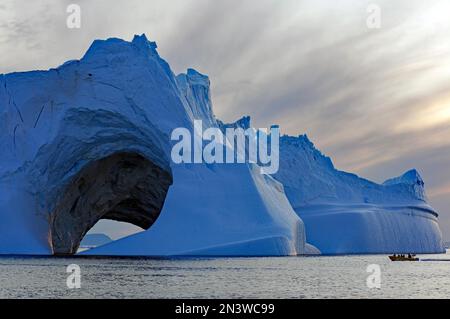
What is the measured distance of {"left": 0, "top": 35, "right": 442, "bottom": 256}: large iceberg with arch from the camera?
2866 cm

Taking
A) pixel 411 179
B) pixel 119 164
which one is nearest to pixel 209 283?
pixel 119 164

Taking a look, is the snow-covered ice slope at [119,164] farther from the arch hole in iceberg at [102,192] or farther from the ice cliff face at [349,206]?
the ice cliff face at [349,206]

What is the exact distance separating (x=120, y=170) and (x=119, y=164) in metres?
0.62

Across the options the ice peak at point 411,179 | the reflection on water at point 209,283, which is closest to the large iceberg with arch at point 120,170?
the reflection on water at point 209,283

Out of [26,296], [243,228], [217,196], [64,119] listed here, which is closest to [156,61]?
[64,119]

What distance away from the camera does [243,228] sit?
95.7ft

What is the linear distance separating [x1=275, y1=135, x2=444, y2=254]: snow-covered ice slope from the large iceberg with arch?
12839 mm

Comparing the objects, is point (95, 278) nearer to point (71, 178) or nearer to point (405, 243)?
point (71, 178)

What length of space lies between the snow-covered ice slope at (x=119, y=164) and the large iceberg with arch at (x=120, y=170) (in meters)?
0.05

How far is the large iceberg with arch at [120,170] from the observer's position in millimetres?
28656

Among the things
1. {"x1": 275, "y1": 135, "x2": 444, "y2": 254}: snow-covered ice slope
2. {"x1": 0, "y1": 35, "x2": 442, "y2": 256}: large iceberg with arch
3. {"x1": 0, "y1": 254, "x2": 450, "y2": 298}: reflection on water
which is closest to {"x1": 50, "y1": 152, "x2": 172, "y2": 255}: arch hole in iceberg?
{"x1": 0, "y1": 35, "x2": 442, "y2": 256}: large iceberg with arch

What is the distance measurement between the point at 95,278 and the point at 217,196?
447 inches

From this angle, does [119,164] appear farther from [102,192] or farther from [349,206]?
[349,206]

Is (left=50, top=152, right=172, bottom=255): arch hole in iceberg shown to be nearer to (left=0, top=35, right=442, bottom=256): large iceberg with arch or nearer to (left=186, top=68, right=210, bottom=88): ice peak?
(left=0, top=35, right=442, bottom=256): large iceberg with arch
